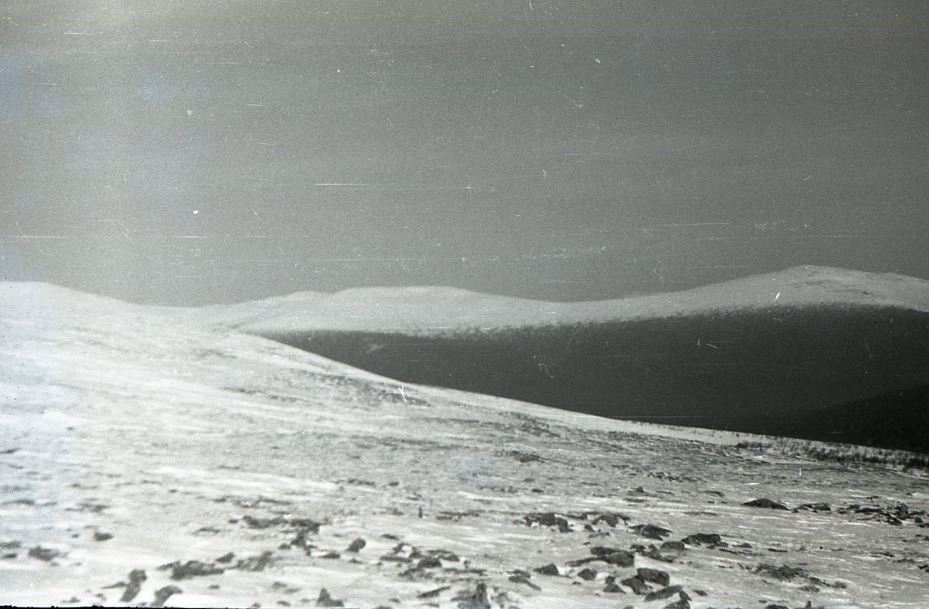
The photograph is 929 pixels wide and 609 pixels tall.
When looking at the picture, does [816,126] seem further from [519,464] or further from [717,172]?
[519,464]

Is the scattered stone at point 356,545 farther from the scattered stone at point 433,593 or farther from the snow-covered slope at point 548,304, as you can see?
the snow-covered slope at point 548,304

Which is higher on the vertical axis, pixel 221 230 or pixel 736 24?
pixel 736 24

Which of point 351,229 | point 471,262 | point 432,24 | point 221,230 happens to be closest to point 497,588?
point 471,262

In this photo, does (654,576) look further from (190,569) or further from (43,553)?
(43,553)

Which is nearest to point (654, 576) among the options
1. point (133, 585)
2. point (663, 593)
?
point (663, 593)

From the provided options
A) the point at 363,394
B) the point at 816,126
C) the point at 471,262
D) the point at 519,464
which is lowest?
the point at 519,464

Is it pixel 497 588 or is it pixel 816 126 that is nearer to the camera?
pixel 497 588
